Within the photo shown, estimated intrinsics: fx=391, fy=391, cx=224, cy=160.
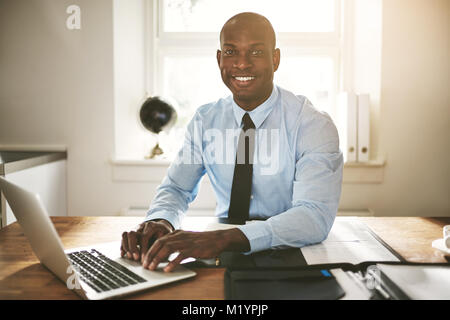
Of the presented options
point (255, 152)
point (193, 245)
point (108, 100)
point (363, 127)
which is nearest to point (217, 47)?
point (108, 100)

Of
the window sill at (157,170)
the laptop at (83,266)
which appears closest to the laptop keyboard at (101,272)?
the laptop at (83,266)

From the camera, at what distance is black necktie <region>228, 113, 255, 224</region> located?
134cm

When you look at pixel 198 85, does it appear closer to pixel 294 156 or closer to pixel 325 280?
pixel 294 156

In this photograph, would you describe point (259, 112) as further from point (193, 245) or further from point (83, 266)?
point (83, 266)

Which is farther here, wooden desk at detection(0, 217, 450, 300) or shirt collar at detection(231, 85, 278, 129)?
shirt collar at detection(231, 85, 278, 129)

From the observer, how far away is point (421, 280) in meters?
0.74

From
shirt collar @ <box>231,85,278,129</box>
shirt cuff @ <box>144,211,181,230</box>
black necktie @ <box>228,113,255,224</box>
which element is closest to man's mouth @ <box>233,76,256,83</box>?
shirt collar @ <box>231,85,278,129</box>

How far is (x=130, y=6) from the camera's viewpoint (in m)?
2.58

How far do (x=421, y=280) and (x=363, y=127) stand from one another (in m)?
1.70

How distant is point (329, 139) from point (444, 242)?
0.45m

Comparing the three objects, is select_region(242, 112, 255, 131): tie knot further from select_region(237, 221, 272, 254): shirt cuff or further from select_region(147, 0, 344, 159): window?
select_region(147, 0, 344, 159): window

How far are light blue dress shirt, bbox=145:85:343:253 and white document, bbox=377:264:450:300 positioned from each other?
0.28 m

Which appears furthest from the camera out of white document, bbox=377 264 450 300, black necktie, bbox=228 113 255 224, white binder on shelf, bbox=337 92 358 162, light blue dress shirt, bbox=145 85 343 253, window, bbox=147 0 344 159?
window, bbox=147 0 344 159
